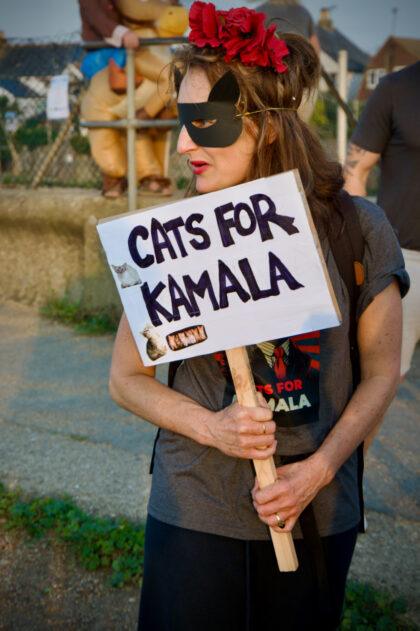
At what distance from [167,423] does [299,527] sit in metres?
0.44

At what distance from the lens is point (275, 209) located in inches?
62.5

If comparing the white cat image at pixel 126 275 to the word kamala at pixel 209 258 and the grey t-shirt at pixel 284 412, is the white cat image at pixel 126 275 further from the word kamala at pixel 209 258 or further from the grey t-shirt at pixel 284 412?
the grey t-shirt at pixel 284 412

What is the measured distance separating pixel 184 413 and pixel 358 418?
1.46 feet

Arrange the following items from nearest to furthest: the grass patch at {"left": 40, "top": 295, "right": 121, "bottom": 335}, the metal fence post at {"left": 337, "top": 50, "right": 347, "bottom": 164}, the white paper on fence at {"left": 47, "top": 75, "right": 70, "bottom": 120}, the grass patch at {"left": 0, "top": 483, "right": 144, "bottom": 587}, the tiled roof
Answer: the grass patch at {"left": 0, "top": 483, "right": 144, "bottom": 587}
the grass patch at {"left": 40, "top": 295, "right": 121, "bottom": 335}
the metal fence post at {"left": 337, "top": 50, "right": 347, "bottom": 164}
the white paper on fence at {"left": 47, "top": 75, "right": 70, "bottom": 120}
the tiled roof

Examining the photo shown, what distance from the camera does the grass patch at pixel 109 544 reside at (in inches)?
103

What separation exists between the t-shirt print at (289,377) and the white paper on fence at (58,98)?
5.84 m

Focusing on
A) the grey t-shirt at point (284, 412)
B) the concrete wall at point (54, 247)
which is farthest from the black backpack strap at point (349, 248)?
the concrete wall at point (54, 247)

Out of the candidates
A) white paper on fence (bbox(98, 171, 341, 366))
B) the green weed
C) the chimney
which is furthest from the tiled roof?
white paper on fence (bbox(98, 171, 341, 366))

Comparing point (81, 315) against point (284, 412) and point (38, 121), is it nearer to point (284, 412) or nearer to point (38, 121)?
point (38, 121)

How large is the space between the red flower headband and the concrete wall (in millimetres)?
4100

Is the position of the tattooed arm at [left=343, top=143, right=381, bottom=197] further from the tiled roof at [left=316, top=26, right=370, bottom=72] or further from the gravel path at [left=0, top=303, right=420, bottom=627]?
the tiled roof at [left=316, top=26, right=370, bottom=72]

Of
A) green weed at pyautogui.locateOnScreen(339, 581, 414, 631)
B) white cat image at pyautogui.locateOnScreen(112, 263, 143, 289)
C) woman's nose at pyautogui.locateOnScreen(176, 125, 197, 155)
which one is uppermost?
woman's nose at pyautogui.locateOnScreen(176, 125, 197, 155)

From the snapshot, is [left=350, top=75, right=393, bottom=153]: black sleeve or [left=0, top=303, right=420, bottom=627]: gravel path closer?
[left=0, top=303, right=420, bottom=627]: gravel path

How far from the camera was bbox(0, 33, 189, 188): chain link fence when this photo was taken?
7145 mm
